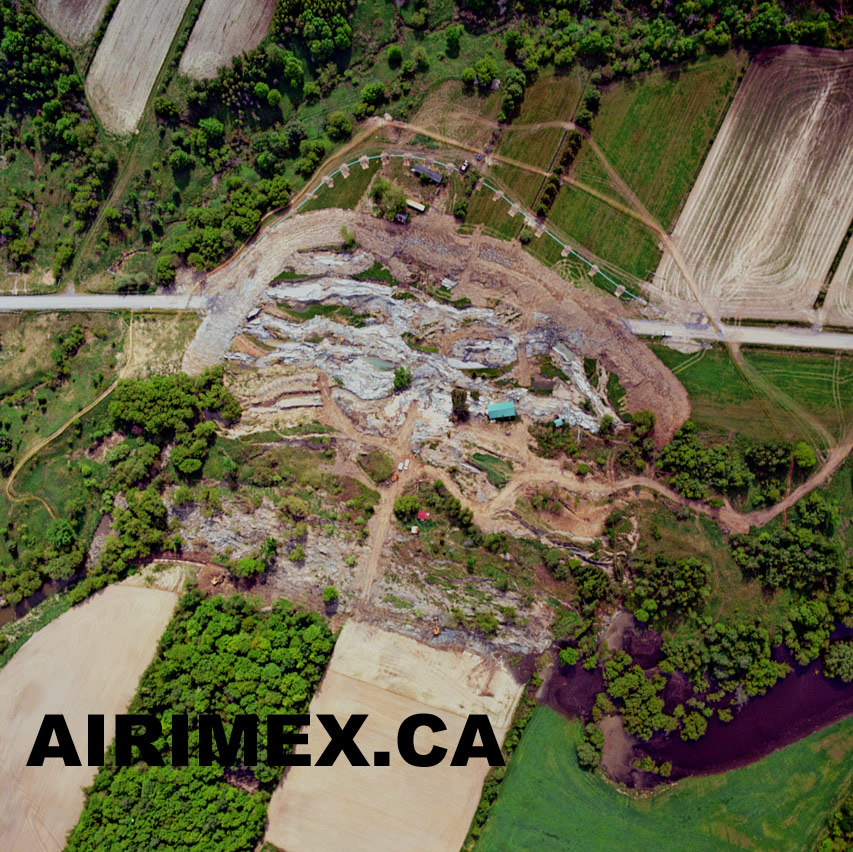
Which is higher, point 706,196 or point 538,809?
point 706,196

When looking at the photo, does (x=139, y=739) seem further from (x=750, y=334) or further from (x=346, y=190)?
(x=750, y=334)

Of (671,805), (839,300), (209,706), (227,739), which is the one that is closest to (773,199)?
(839,300)

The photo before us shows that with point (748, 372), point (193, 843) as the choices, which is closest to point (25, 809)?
point (193, 843)

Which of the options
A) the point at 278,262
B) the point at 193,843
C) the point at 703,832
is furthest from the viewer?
the point at 278,262

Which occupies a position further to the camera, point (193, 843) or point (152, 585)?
point (152, 585)

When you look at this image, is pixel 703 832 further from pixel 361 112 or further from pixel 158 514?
pixel 361 112

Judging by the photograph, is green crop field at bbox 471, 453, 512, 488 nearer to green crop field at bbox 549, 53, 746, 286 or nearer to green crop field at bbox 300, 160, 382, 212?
green crop field at bbox 549, 53, 746, 286
